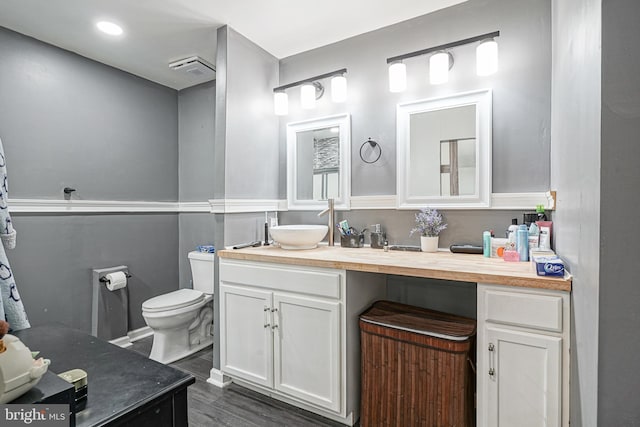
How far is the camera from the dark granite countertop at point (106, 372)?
680mm

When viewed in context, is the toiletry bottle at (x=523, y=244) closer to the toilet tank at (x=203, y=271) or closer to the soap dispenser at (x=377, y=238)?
the soap dispenser at (x=377, y=238)

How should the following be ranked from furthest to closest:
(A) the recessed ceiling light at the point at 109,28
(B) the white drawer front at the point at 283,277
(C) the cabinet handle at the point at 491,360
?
(A) the recessed ceiling light at the point at 109,28, (B) the white drawer front at the point at 283,277, (C) the cabinet handle at the point at 491,360

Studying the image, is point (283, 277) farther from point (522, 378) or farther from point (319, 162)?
point (522, 378)

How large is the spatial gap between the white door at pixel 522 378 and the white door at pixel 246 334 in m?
1.17

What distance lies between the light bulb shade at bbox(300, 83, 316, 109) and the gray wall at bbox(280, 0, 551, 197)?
0.10m

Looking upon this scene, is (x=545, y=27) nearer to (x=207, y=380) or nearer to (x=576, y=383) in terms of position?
(x=576, y=383)

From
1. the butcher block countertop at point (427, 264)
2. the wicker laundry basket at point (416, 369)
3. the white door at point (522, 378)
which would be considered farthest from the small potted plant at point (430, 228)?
the white door at point (522, 378)

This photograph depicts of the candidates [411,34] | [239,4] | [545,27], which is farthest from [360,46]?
[545,27]

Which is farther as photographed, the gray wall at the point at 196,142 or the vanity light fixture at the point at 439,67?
the gray wall at the point at 196,142

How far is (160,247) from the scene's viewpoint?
3.04m

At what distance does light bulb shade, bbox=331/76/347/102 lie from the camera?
2.26m

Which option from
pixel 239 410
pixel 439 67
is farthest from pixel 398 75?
pixel 239 410
